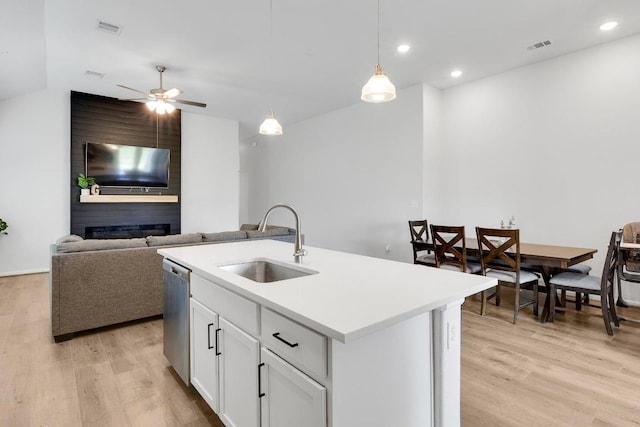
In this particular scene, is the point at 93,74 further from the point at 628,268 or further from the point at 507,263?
the point at 628,268

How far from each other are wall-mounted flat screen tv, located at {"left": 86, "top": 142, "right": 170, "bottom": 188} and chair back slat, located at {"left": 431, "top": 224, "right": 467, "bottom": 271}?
5093mm

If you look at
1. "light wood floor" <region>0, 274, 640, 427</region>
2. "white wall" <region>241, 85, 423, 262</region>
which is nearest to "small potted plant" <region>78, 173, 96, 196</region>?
"light wood floor" <region>0, 274, 640, 427</region>

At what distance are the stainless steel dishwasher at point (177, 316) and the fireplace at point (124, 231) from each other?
4.30m

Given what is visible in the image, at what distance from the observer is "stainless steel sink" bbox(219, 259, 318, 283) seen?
2065mm

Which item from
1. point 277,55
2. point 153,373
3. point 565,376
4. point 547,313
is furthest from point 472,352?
A: point 277,55

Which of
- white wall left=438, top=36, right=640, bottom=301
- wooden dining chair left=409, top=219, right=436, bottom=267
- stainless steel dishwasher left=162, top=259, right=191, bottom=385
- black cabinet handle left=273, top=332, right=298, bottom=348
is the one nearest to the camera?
black cabinet handle left=273, top=332, right=298, bottom=348

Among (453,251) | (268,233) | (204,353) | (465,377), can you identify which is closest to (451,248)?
(453,251)

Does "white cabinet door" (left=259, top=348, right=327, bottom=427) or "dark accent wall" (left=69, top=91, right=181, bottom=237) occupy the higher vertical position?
"dark accent wall" (left=69, top=91, right=181, bottom=237)

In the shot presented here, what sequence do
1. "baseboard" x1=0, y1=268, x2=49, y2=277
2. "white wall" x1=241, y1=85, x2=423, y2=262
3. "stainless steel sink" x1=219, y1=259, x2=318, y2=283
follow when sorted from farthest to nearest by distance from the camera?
1. "white wall" x1=241, y1=85, x2=423, y2=262
2. "baseboard" x1=0, y1=268, x2=49, y2=277
3. "stainless steel sink" x1=219, y1=259, x2=318, y2=283

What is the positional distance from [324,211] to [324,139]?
1.51 m

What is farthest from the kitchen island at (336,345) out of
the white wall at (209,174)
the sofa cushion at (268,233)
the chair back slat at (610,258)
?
the white wall at (209,174)

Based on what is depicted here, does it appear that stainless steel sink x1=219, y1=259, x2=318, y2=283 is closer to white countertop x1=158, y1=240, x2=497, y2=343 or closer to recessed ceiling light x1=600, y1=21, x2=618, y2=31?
white countertop x1=158, y1=240, x2=497, y2=343

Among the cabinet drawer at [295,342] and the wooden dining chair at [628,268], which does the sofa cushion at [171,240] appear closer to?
the cabinet drawer at [295,342]

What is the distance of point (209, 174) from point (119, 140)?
5.72ft
